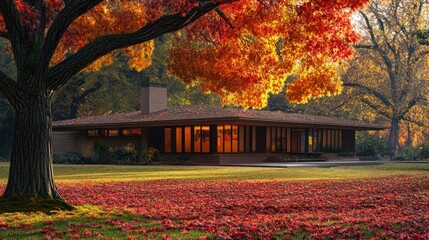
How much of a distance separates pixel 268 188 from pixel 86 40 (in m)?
7.08

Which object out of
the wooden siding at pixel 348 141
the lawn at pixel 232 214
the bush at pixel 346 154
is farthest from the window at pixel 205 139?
Answer: the lawn at pixel 232 214

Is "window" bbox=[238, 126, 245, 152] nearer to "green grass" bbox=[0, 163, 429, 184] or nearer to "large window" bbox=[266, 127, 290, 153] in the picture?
"large window" bbox=[266, 127, 290, 153]

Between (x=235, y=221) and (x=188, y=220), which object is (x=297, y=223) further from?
(x=188, y=220)

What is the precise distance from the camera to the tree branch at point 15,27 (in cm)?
1104

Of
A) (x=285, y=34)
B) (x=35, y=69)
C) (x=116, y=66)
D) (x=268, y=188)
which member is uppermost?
(x=116, y=66)

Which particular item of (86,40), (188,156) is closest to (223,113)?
(188,156)

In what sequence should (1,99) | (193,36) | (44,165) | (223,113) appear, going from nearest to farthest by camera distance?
(44,165)
(193,36)
(223,113)
(1,99)

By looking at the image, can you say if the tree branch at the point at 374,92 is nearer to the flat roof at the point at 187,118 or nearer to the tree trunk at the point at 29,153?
the flat roof at the point at 187,118

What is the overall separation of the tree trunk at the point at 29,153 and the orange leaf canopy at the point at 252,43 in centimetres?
386

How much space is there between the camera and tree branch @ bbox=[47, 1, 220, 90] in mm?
11430

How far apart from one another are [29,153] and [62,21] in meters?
2.64

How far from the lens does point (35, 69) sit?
37.2 ft

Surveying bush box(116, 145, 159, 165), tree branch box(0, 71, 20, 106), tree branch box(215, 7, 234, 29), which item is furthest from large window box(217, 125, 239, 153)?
tree branch box(0, 71, 20, 106)

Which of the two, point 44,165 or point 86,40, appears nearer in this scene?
point 44,165
